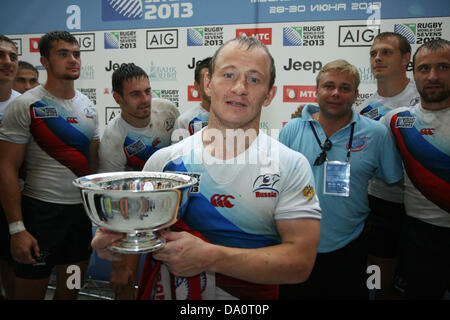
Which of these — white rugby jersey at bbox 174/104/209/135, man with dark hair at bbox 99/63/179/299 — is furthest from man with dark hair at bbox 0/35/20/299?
white rugby jersey at bbox 174/104/209/135

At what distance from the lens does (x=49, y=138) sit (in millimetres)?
2588

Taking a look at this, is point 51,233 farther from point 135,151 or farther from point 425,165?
point 425,165

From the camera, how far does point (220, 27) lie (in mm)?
3842

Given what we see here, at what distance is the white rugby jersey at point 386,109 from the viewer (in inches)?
109

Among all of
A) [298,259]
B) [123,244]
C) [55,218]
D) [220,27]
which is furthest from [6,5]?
[298,259]

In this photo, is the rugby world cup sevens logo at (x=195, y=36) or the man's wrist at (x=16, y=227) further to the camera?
the rugby world cup sevens logo at (x=195, y=36)

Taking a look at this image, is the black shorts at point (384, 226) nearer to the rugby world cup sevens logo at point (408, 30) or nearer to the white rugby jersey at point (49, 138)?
the rugby world cup sevens logo at point (408, 30)

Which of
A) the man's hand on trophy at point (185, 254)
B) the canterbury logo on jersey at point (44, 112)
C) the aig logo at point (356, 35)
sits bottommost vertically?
the man's hand on trophy at point (185, 254)

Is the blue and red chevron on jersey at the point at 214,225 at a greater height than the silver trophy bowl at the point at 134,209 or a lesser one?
lesser

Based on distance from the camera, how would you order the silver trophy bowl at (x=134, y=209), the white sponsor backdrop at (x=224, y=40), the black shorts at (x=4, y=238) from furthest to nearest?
1. the white sponsor backdrop at (x=224, y=40)
2. the black shorts at (x=4, y=238)
3. the silver trophy bowl at (x=134, y=209)

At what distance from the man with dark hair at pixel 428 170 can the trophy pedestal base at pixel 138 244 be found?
2.02 m

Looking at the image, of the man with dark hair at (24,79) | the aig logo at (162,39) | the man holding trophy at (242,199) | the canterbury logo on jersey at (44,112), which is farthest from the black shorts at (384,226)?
the man with dark hair at (24,79)

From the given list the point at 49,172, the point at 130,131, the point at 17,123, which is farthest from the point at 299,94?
the point at 17,123

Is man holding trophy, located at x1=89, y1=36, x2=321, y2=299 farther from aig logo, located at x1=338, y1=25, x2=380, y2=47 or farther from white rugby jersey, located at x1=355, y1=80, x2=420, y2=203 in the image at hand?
aig logo, located at x1=338, y1=25, x2=380, y2=47
